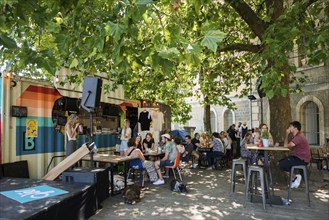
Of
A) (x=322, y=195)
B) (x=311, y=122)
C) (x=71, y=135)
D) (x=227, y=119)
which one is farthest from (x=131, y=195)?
(x=227, y=119)

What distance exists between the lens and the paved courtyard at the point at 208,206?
5223 millimetres

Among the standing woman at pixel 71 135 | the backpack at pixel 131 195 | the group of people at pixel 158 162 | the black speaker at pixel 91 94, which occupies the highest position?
the black speaker at pixel 91 94

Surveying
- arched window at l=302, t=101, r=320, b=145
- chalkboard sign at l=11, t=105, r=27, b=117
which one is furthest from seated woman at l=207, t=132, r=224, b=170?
chalkboard sign at l=11, t=105, r=27, b=117

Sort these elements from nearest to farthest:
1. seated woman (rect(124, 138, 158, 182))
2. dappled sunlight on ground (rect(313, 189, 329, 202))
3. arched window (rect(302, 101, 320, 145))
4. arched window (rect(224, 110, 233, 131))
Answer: dappled sunlight on ground (rect(313, 189, 329, 202))
seated woman (rect(124, 138, 158, 182))
arched window (rect(302, 101, 320, 145))
arched window (rect(224, 110, 233, 131))

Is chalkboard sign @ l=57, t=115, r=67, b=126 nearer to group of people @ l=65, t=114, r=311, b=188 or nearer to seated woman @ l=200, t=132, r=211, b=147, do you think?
group of people @ l=65, t=114, r=311, b=188

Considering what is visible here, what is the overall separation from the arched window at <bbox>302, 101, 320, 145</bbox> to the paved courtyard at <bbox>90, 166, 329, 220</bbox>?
7.12m

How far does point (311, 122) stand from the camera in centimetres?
1454

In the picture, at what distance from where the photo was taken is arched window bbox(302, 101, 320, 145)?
14.3 meters

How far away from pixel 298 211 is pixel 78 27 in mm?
4877

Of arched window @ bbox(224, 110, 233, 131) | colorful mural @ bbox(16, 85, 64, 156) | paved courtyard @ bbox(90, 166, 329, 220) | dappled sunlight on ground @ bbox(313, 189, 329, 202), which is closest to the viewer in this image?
paved courtyard @ bbox(90, 166, 329, 220)

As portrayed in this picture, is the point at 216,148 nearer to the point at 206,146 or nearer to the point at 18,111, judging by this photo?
the point at 206,146

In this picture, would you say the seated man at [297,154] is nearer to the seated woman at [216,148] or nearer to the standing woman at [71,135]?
the seated woman at [216,148]

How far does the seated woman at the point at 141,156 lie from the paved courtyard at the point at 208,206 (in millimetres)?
267

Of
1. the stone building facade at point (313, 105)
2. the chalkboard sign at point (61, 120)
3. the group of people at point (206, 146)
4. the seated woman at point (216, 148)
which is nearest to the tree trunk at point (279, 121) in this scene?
the group of people at point (206, 146)
